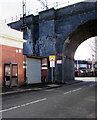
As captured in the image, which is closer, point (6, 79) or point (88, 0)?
point (6, 79)

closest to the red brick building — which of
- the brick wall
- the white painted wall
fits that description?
the brick wall

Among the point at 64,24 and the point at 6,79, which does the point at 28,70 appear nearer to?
the point at 6,79

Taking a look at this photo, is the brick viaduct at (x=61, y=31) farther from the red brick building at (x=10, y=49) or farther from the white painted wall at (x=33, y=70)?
the red brick building at (x=10, y=49)

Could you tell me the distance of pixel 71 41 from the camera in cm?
2434

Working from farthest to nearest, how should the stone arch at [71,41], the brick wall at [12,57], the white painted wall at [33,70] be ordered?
the stone arch at [71,41] → the white painted wall at [33,70] → the brick wall at [12,57]

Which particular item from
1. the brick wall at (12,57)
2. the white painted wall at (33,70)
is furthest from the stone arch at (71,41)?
the brick wall at (12,57)

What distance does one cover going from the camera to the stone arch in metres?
22.1

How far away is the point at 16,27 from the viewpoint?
27.4m

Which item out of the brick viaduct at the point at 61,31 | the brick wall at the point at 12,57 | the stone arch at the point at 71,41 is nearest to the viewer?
the brick wall at the point at 12,57

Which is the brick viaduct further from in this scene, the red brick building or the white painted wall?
the red brick building

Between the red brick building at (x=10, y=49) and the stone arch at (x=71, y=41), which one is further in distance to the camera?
the stone arch at (x=71, y=41)

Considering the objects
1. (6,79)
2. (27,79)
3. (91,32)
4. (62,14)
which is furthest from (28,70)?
(91,32)

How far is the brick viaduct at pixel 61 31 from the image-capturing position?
846 inches

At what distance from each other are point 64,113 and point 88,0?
19831 mm
